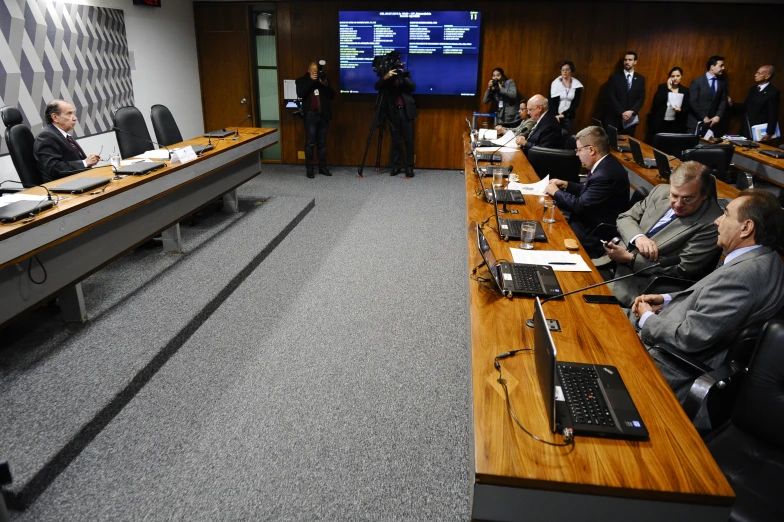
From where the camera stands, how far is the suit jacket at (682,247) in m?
2.40

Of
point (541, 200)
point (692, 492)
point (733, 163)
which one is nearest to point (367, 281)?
point (541, 200)

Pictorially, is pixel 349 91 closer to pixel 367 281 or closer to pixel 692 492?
pixel 367 281

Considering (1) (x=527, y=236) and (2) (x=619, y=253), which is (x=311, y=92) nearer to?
(1) (x=527, y=236)

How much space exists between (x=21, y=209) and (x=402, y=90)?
5238 millimetres

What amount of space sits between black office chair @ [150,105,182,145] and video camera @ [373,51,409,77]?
2784 millimetres

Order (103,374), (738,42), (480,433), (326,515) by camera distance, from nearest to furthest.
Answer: (480,433)
(326,515)
(103,374)
(738,42)

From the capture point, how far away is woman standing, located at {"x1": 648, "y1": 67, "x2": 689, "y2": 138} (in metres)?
6.70

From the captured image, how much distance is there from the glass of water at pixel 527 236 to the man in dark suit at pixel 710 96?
5.36 m

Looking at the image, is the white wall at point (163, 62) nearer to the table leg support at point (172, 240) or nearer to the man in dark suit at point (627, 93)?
the table leg support at point (172, 240)

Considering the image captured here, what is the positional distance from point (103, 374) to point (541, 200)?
266 cm

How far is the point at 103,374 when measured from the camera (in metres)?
2.48

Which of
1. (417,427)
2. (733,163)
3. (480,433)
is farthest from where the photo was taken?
(733,163)

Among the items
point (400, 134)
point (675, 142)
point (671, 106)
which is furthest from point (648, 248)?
point (671, 106)

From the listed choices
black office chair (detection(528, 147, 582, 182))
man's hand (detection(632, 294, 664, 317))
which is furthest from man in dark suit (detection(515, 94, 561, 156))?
man's hand (detection(632, 294, 664, 317))
